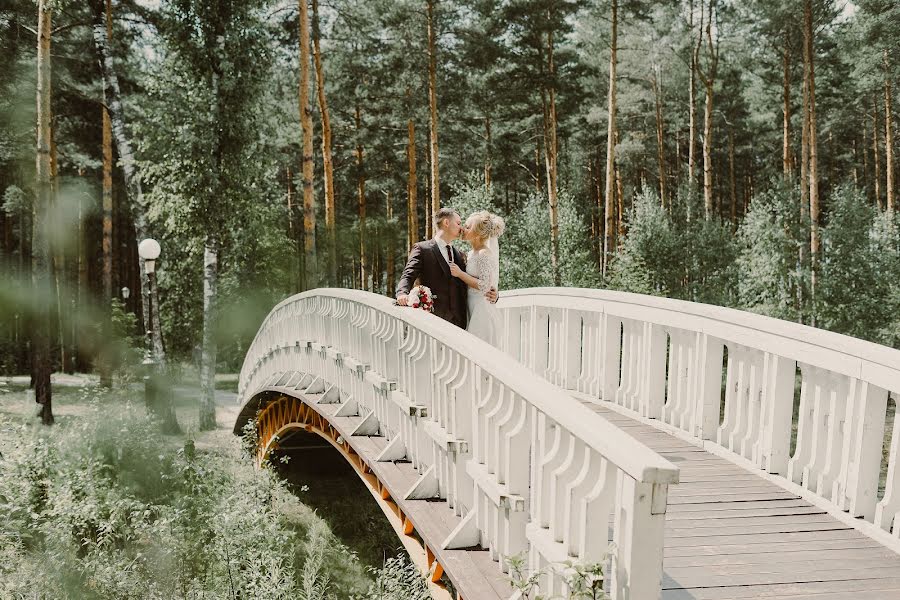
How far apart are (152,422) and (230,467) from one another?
6.44 feet

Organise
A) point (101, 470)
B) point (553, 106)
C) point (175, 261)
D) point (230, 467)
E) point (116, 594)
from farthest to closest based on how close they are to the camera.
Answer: point (175, 261) < point (553, 106) < point (230, 467) < point (101, 470) < point (116, 594)

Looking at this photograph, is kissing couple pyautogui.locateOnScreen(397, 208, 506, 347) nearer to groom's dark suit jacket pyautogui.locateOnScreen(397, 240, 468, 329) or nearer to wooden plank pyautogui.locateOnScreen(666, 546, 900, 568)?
groom's dark suit jacket pyautogui.locateOnScreen(397, 240, 468, 329)

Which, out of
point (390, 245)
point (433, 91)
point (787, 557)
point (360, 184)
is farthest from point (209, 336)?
point (390, 245)

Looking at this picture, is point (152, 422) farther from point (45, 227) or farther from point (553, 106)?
point (553, 106)

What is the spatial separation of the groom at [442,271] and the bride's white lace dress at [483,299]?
0.08m

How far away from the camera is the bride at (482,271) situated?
6.26 metres

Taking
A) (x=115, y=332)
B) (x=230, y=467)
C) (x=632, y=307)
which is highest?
(x=632, y=307)

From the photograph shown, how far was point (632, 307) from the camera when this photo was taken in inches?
279

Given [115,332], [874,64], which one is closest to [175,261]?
[115,332]

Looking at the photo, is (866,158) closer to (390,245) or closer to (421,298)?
(390,245)

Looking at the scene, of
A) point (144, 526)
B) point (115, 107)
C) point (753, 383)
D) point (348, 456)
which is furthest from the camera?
point (115, 107)

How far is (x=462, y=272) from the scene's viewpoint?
638cm

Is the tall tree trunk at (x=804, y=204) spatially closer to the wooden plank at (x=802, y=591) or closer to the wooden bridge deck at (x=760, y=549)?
the wooden bridge deck at (x=760, y=549)

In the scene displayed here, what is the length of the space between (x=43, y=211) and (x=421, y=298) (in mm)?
14205
